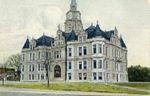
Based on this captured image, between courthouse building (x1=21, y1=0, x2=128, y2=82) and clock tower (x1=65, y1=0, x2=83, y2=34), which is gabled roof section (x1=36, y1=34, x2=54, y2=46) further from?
clock tower (x1=65, y1=0, x2=83, y2=34)

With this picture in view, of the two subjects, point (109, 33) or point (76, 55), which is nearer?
point (109, 33)

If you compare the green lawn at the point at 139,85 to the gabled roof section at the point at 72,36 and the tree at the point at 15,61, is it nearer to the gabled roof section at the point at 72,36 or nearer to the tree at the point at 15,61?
the gabled roof section at the point at 72,36

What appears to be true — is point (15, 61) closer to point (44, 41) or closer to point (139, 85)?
point (44, 41)

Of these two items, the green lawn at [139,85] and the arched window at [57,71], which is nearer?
the green lawn at [139,85]

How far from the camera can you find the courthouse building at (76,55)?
4.25m

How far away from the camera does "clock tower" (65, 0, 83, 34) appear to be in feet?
14.1

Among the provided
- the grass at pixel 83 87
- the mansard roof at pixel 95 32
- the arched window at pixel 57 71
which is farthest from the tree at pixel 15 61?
the mansard roof at pixel 95 32

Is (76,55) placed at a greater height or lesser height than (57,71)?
greater

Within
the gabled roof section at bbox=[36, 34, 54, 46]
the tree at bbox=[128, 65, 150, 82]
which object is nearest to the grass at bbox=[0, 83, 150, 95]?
the tree at bbox=[128, 65, 150, 82]

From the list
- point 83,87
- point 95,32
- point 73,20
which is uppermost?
point 73,20

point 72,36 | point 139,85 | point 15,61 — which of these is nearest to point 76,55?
point 72,36

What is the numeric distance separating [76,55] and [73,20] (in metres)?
0.51

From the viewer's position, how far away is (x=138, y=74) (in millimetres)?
4301

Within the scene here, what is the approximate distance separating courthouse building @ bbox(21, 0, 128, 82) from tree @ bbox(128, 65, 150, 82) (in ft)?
0.28
